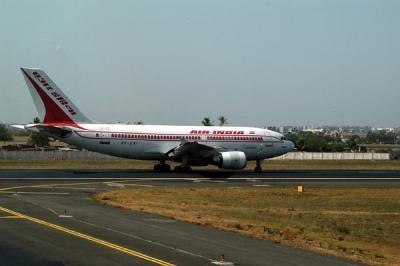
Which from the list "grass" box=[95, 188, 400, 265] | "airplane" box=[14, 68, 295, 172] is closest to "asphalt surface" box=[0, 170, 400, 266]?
"grass" box=[95, 188, 400, 265]

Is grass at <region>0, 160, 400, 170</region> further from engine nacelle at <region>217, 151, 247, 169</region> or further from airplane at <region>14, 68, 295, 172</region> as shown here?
engine nacelle at <region>217, 151, 247, 169</region>

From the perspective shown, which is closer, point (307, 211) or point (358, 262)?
point (358, 262)

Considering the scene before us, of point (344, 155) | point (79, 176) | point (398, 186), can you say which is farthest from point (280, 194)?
point (344, 155)

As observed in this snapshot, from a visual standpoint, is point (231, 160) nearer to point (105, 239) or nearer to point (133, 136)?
point (133, 136)

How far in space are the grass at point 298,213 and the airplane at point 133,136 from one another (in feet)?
43.3

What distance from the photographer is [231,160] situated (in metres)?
48.4

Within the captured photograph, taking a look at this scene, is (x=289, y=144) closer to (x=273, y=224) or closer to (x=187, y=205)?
(x=187, y=205)

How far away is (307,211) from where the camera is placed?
27.9 meters

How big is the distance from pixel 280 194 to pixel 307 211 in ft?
23.1

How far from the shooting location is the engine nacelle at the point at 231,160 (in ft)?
159

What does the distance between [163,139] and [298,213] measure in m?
25.4

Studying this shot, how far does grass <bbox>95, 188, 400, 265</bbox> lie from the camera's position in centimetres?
1848

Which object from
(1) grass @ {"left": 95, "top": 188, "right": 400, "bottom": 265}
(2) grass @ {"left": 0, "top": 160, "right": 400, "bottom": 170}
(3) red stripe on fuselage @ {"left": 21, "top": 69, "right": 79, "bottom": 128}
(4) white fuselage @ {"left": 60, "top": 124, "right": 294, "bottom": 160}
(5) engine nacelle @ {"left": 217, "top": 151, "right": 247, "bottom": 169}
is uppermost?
(3) red stripe on fuselage @ {"left": 21, "top": 69, "right": 79, "bottom": 128}

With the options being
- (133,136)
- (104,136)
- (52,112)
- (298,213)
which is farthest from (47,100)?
(298,213)
